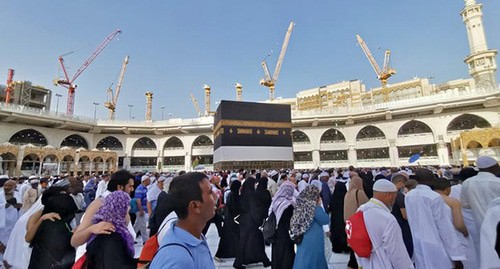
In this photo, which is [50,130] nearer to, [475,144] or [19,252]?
[19,252]

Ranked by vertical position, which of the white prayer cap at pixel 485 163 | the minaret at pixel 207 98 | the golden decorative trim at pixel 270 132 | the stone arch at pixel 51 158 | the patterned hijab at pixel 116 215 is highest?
the minaret at pixel 207 98

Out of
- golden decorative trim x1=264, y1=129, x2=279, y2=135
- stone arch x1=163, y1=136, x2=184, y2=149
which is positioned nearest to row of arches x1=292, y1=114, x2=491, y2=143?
golden decorative trim x1=264, y1=129, x2=279, y2=135

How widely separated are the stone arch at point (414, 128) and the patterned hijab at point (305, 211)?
30284 millimetres

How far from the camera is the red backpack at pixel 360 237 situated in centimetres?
189

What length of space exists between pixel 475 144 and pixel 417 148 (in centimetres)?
636

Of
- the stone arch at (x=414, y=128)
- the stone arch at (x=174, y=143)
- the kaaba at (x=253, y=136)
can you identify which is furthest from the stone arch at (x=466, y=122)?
the stone arch at (x=174, y=143)

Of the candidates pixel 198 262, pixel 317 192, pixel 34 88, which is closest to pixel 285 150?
pixel 317 192

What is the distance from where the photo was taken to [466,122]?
25.6m

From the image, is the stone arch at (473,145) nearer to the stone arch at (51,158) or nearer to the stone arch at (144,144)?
the stone arch at (144,144)

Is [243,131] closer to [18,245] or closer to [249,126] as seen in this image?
[249,126]

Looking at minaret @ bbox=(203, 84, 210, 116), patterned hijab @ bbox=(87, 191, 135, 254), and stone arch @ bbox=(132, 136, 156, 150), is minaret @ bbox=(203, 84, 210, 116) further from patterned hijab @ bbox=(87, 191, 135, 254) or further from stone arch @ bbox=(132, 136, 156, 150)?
patterned hijab @ bbox=(87, 191, 135, 254)

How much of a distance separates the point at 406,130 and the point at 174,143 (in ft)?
101

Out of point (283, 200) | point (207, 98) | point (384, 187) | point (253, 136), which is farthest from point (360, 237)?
point (207, 98)

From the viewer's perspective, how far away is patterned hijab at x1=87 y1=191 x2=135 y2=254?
144 cm
